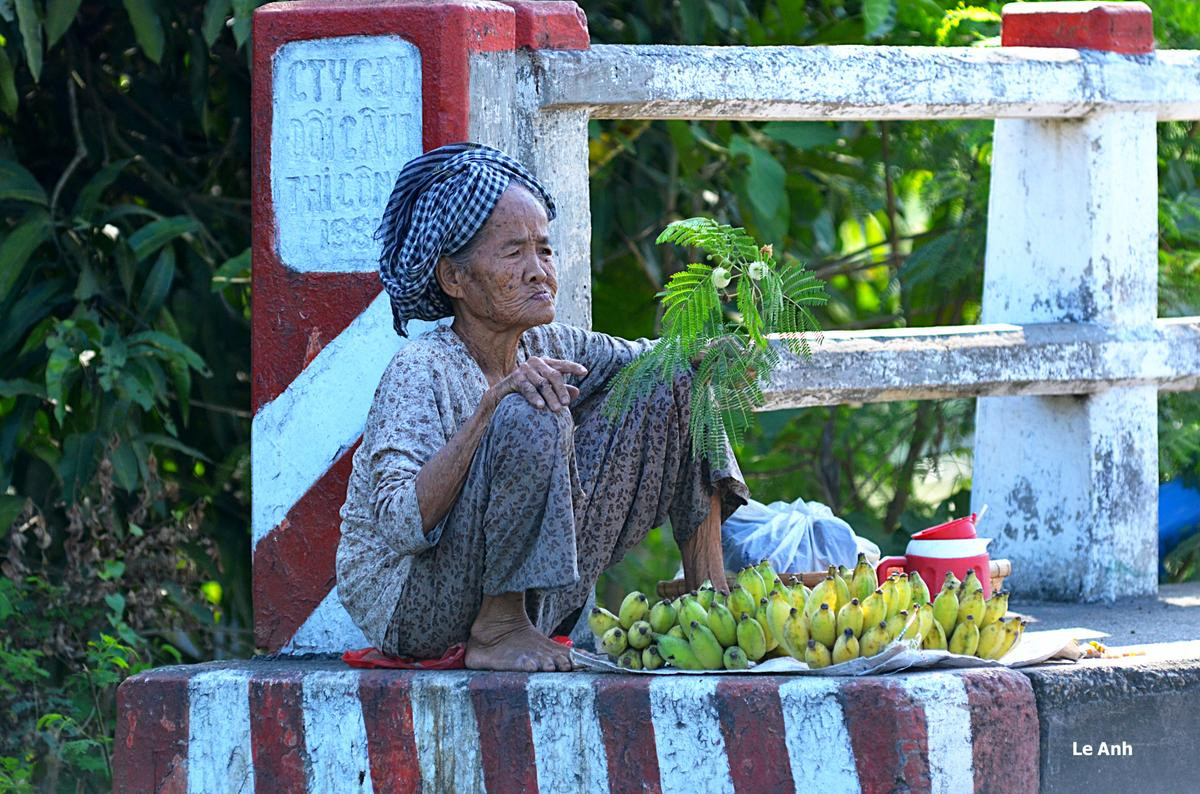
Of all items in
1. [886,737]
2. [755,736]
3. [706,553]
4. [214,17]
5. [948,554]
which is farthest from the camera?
[214,17]

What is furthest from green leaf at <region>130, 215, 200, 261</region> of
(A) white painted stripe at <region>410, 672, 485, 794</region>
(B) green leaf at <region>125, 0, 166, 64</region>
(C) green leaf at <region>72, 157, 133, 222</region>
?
(A) white painted stripe at <region>410, 672, 485, 794</region>

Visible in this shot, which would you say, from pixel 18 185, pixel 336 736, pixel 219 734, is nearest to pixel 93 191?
pixel 18 185

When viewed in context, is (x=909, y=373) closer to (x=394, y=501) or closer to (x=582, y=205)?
(x=582, y=205)

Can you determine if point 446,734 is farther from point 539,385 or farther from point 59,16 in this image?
point 59,16

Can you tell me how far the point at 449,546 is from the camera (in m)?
3.07

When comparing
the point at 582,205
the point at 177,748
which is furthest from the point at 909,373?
the point at 177,748

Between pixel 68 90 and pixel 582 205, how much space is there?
1.84 meters

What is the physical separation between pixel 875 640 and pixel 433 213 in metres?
1.08

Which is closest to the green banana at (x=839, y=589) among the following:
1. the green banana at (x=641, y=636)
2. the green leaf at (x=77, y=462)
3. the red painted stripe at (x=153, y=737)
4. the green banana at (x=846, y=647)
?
the green banana at (x=846, y=647)

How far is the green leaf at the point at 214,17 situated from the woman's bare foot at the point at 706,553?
6.06ft

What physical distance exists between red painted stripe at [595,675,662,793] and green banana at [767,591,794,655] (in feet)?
0.73

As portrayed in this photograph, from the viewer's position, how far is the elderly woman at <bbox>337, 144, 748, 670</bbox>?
→ 2967mm

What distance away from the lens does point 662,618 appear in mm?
3055

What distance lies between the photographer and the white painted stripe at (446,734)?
304cm
